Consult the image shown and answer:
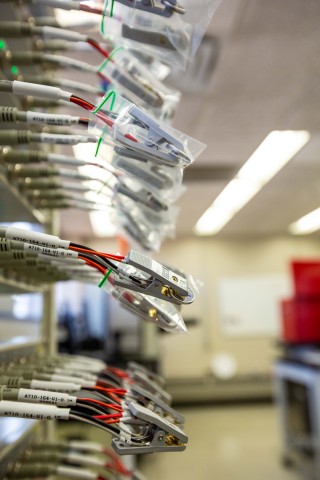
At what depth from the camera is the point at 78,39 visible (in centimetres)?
68

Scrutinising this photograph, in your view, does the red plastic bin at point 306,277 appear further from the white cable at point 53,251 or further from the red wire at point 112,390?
the white cable at point 53,251

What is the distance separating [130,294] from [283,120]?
4.22 feet

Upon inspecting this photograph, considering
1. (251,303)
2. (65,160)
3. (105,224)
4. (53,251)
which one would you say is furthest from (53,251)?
(251,303)

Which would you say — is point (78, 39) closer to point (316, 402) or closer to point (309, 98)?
point (309, 98)

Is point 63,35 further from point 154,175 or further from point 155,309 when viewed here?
point 155,309

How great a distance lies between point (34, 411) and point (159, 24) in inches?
23.9

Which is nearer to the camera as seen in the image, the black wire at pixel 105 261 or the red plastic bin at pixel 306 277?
the black wire at pixel 105 261

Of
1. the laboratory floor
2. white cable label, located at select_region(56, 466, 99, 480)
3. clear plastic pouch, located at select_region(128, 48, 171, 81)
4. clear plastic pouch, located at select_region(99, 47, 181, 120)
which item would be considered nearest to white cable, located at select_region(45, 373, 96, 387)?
→ white cable label, located at select_region(56, 466, 99, 480)

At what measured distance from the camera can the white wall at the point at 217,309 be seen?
14.8ft

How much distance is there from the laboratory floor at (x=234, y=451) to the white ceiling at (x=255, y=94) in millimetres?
1247

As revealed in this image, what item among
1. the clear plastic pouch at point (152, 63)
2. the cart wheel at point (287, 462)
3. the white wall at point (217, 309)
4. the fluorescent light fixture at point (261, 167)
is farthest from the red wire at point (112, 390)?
the white wall at point (217, 309)

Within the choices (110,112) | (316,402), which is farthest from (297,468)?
(110,112)

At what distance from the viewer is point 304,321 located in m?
2.77

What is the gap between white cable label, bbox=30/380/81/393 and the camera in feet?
1.71
